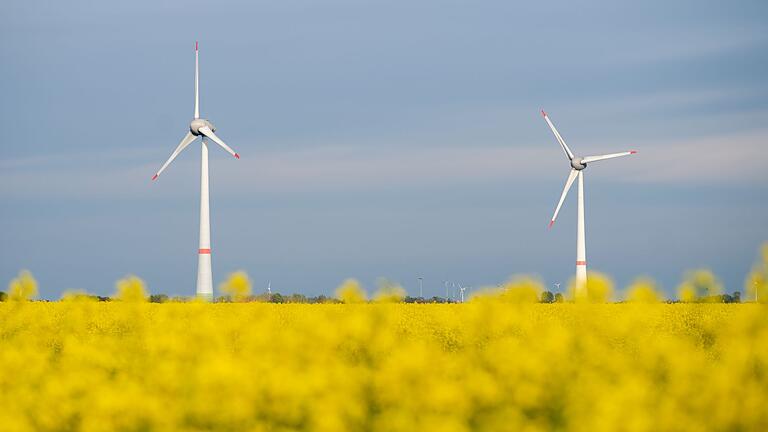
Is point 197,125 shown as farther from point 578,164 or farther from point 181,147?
point 578,164

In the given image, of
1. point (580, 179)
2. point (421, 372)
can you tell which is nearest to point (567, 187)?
point (580, 179)

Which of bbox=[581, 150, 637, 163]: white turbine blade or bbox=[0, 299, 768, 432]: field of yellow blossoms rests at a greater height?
bbox=[581, 150, 637, 163]: white turbine blade

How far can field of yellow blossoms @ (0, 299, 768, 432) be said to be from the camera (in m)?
10.4

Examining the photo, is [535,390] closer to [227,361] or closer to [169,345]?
[227,361]

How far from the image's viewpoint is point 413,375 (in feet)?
36.4

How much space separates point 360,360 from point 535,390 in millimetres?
2759

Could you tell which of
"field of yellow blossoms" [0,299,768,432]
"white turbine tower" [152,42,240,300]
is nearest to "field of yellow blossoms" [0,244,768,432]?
"field of yellow blossoms" [0,299,768,432]

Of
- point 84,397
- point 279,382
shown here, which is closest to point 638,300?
point 279,382

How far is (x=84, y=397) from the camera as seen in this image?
12461 millimetres

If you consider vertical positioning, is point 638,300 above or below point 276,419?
above

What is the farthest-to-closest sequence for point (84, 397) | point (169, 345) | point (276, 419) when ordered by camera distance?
point (169, 345)
point (84, 397)
point (276, 419)

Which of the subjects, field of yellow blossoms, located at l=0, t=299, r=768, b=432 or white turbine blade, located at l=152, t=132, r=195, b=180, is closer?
field of yellow blossoms, located at l=0, t=299, r=768, b=432

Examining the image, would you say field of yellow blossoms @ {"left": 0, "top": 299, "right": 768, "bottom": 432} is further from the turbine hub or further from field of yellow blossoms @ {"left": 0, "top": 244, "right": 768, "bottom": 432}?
the turbine hub

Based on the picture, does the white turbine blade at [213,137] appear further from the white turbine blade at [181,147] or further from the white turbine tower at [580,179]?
the white turbine tower at [580,179]
